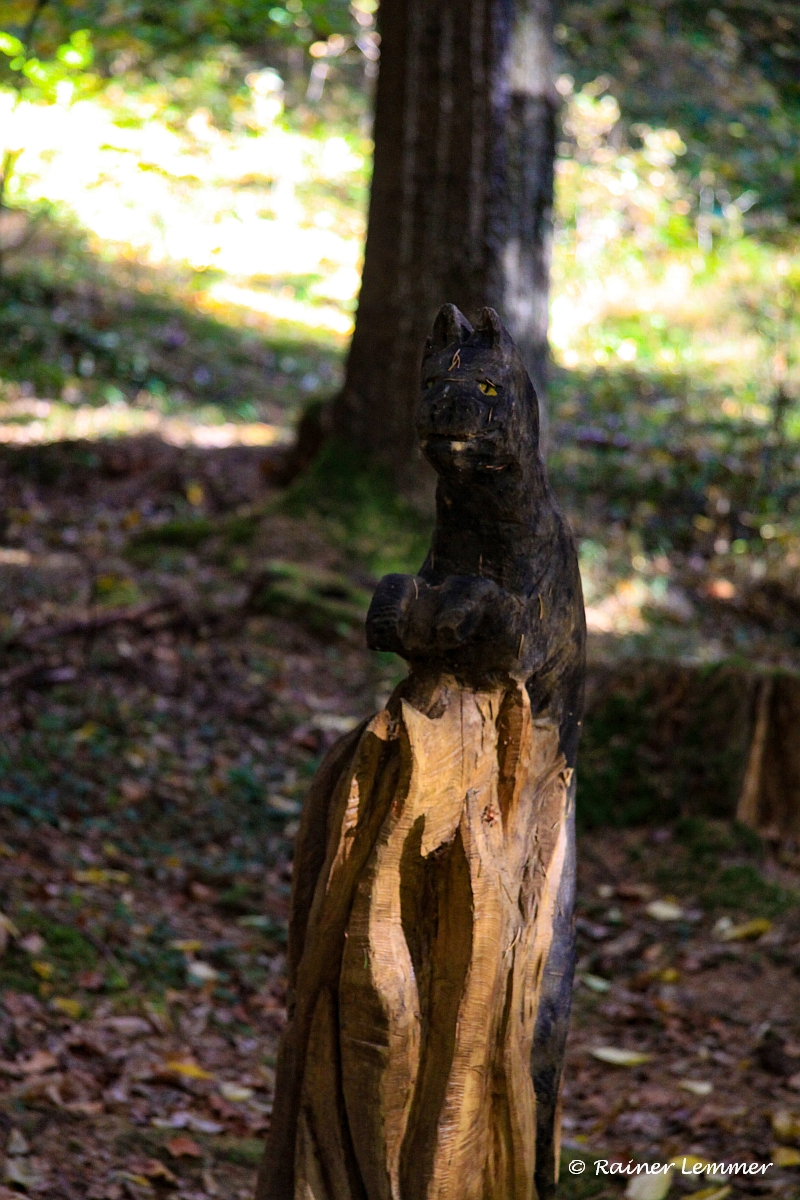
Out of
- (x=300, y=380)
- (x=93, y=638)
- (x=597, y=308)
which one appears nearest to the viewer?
(x=93, y=638)

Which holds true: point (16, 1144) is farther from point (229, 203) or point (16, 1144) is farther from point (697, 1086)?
point (229, 203)

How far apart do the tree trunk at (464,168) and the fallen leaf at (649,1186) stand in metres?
4.47

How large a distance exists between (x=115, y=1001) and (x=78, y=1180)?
43.1 inches

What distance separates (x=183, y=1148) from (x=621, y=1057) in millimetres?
1697

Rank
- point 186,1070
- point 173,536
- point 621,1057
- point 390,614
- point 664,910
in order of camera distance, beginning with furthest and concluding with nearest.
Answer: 1. point 173,536
2. point 664,910
3. point 621,1057
4. point 186,1070
5. point 390,614

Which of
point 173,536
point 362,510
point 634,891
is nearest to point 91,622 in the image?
point 173,536

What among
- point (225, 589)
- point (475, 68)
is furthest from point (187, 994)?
point (475, 68)

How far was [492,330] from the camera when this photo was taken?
2793 millimetres

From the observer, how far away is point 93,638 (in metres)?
7.10

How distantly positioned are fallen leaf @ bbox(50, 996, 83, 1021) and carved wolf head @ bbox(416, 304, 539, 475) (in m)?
2.67

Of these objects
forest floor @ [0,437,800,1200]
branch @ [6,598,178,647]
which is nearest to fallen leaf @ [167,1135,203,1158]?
forest floor @ [0,437,800,1200]

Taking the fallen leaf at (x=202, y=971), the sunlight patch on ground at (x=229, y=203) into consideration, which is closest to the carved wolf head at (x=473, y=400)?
the fallen leaf at (x=202, y=971)

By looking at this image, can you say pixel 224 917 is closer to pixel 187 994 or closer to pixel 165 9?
pixel 187 994

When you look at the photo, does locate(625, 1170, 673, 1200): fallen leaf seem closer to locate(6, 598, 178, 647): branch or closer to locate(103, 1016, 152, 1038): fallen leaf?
locate(103, 1016, 152, 1038): fallen leaf
